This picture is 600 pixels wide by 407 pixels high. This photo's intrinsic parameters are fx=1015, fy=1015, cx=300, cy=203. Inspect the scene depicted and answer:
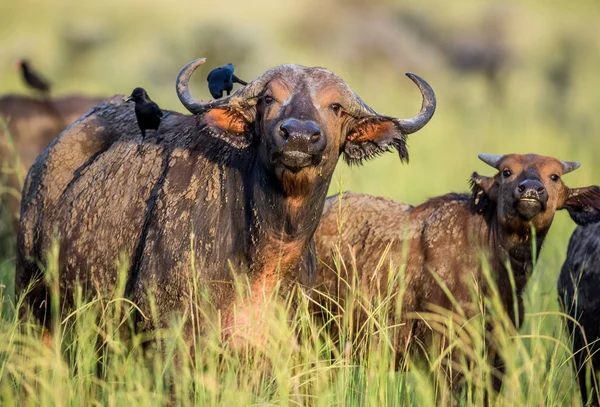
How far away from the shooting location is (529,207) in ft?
22.6

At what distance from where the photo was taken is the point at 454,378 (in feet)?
22.6

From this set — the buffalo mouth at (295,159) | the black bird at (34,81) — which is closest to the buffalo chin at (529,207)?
the buffalo mouth at (295,159)

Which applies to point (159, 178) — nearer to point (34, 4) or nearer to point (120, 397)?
point (120, 397)

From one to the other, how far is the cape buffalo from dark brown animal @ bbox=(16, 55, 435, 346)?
178 centimetres

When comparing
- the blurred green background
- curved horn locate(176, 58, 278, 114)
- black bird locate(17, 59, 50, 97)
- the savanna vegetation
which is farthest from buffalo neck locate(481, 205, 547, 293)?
black bird locate(17, 59, 50, 97)

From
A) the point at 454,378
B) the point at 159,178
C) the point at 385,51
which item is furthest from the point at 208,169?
the point at 385,51

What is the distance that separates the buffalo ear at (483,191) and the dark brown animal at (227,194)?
170 cm

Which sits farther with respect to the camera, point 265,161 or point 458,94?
point 458,94

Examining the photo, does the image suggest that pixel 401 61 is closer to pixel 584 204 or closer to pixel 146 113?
pixel 584 204

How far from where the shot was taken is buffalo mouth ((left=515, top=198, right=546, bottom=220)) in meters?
6.87

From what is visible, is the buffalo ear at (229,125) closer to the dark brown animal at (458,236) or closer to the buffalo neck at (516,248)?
the dark brown animal at (458,236)

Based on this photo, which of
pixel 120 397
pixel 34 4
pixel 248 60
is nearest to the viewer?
pixel 120 397

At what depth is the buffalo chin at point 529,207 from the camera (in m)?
6.87

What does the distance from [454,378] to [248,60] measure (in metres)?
22.1
